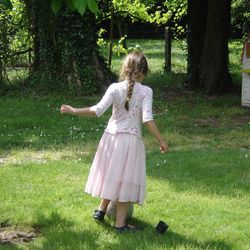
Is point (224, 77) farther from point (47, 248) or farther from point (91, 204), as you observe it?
point (47, 248)

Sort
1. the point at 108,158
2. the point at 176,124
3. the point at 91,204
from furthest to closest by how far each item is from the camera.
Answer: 1. the point at 176,124
2. the point at 91,204
3. the point at 108,158

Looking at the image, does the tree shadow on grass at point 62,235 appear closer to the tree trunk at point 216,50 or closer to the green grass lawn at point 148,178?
the green grass lawn at point 148,178

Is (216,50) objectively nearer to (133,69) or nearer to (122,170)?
Result: (133,69)

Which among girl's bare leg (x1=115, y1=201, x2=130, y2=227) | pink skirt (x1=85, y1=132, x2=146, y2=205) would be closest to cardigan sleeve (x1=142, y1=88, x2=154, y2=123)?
pink skirt (x1=85, y1=132, x2=146, y2=205)

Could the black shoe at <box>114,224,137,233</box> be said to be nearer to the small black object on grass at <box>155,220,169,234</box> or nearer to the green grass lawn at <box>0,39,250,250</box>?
the green grass lawn at <box>0,39,250,250</box>

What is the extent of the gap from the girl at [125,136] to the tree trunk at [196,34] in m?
9.08

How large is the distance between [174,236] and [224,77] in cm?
883

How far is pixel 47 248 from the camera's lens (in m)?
4.61

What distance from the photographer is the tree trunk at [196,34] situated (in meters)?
13.9

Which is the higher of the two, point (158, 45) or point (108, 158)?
point (108, 158)

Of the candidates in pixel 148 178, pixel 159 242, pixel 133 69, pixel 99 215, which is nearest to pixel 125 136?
pixel 133 69

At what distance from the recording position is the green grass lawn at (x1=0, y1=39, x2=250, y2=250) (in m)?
4.90

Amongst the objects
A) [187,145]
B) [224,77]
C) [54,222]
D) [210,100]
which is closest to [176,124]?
[187,145]

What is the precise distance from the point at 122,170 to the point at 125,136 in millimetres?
290
